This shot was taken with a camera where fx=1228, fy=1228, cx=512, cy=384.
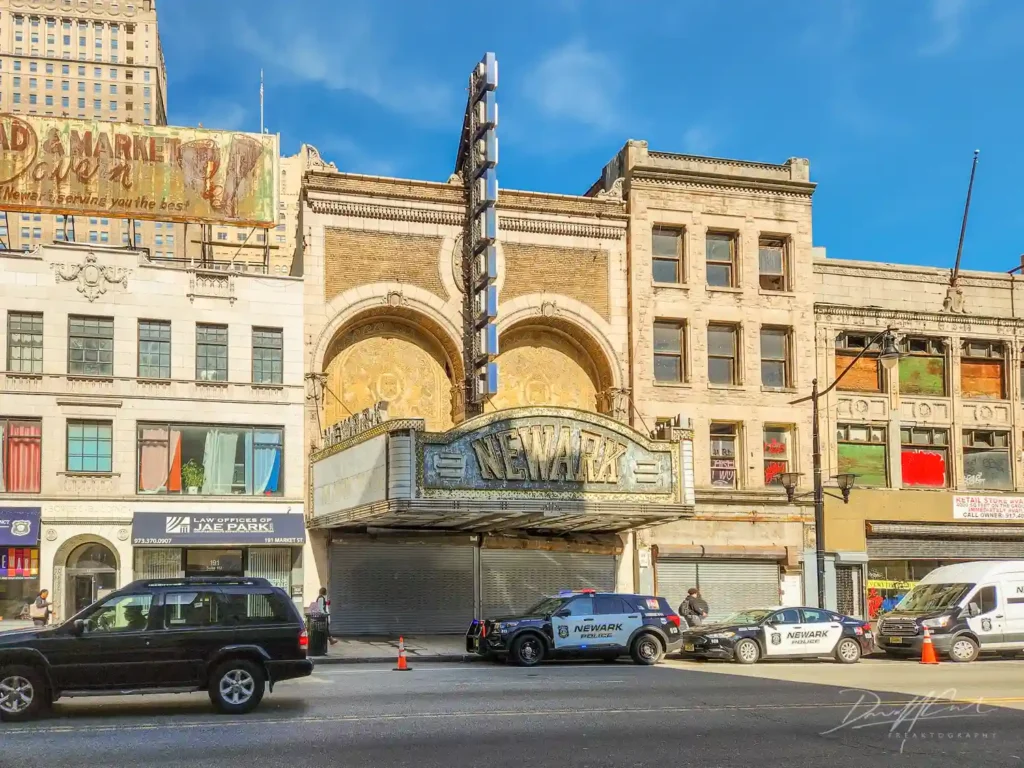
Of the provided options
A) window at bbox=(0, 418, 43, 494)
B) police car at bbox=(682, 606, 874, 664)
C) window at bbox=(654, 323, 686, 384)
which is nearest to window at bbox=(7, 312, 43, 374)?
window at bbox=(0, 418, 43, 494)

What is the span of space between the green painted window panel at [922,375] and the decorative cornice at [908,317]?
4.16ft

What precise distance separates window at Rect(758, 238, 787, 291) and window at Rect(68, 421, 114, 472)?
21452mm

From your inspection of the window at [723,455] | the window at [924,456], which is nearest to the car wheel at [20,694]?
the window at [723,455]

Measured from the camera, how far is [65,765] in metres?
13.4

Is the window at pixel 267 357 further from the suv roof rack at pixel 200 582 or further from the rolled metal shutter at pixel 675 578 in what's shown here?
the suv roof rack at pixel 200 582

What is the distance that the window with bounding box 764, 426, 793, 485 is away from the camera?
4034cm

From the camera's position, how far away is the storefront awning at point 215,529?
3319 centimetres

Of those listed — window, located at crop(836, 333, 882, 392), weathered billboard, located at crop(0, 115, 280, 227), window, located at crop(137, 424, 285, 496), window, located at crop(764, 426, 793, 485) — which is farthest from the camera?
window, located at crop(836, 333, 882, 392)

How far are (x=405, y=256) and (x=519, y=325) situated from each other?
4.29 m

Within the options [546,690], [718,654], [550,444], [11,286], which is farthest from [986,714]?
[11,286]

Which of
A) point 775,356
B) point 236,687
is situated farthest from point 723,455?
point 236,687

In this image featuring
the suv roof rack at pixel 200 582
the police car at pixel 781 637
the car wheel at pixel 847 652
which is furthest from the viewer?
the car wheel at pixel 847 652

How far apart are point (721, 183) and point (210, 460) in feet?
61.4

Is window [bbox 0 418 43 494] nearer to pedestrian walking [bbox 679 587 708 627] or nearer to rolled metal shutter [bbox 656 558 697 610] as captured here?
pedestrian walking [bbox 679 587 708 627]
